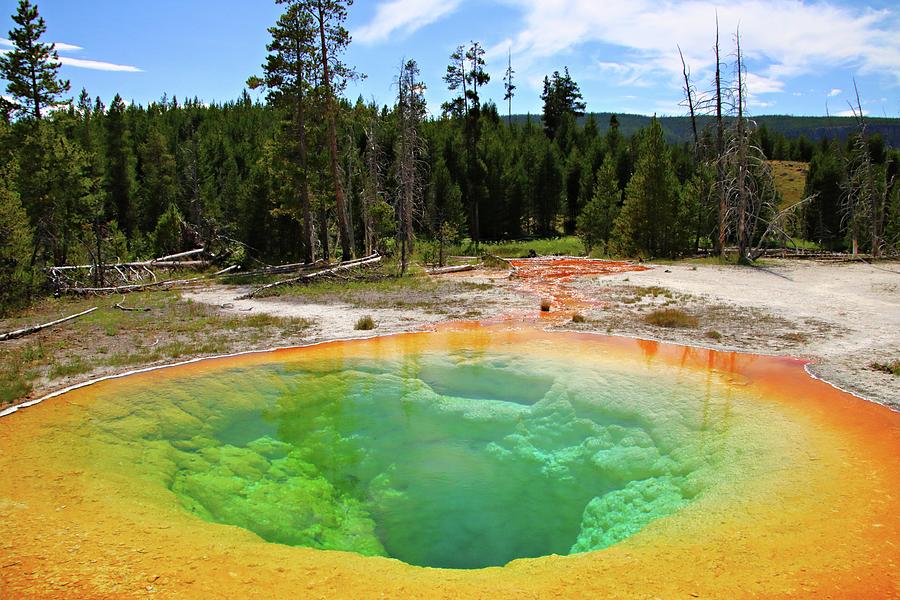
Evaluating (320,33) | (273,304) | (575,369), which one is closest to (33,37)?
(320,33)

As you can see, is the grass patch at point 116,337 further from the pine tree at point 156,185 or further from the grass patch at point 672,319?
the pine tree at point 156,185

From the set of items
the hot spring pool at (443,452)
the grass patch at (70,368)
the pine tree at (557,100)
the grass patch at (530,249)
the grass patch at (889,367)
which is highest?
the pine tree at (557,100)

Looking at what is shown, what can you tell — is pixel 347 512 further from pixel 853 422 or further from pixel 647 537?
pixel 853 422

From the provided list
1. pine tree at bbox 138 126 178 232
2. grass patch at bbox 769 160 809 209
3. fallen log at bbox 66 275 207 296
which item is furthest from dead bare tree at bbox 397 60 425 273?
grass patch at bbox 769 160 809 209

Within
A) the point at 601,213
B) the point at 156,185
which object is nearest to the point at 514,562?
the point at 601,213

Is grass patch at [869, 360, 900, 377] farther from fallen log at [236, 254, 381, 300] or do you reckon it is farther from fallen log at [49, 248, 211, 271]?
fallen log at [49, 248, 211, 271]

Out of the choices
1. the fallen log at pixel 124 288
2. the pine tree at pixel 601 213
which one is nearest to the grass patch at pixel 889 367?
the fallen log at pixel 124 288
